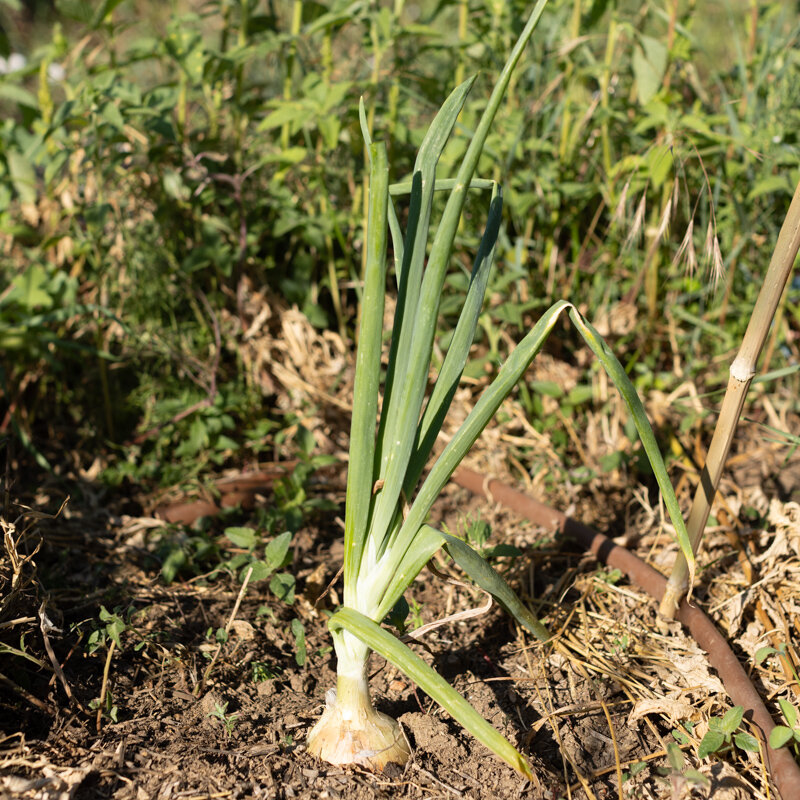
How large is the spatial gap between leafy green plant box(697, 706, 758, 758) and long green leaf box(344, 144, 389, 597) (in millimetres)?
599

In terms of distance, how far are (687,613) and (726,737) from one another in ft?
0.95

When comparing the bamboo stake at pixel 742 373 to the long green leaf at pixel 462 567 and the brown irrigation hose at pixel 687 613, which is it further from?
the long green leaf at pixel 462 567

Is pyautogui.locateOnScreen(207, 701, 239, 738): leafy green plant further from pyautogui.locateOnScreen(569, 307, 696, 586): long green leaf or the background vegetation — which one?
the background vegetation

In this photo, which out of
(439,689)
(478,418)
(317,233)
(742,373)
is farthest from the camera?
(317,233)

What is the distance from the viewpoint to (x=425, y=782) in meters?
1.15

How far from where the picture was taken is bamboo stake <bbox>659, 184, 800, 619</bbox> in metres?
1.18

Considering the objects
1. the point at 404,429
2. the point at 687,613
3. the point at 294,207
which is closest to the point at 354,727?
the point at 404,429

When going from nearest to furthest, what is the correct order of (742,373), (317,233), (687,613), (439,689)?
(439,689) → (742,373) → (687,613) → (317,233)

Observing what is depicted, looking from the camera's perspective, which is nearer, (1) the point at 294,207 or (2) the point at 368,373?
(2) the point at 368,373

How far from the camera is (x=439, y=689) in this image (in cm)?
100

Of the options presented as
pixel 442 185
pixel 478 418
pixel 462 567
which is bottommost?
pixel 462 567

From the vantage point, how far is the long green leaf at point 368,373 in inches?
42.0

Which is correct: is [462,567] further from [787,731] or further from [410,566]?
[787,731]

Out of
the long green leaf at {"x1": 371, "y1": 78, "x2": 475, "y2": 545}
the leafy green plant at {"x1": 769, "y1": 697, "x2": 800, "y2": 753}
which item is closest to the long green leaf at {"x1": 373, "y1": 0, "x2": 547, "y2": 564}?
the long green leaf at {"x1": 371, "y1": 78, "x2": 475, "y2": 545}
